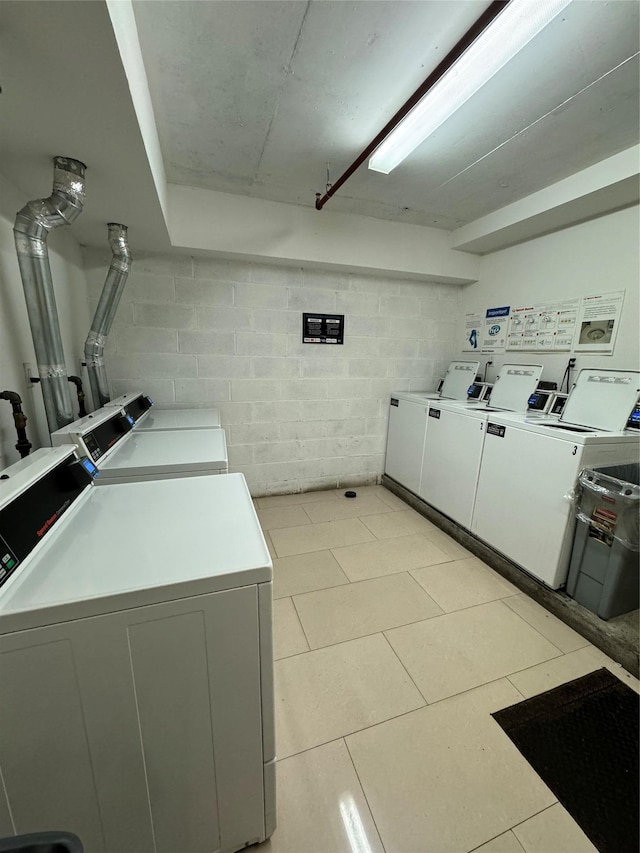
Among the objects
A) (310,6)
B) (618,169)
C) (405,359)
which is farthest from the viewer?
(405,359)

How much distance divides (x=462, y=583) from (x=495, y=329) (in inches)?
90.1

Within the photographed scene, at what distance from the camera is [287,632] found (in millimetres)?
1692

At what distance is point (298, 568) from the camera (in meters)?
2.19

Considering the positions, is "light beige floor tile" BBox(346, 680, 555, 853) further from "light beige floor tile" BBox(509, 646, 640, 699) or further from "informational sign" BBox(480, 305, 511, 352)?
"informational sign" BBox(480, 305, 511, 352)

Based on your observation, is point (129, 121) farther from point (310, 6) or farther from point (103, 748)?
point (103, 748)

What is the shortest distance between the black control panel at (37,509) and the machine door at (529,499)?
225 centimetres

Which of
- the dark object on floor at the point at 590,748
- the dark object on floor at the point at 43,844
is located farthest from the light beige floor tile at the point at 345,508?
the dark object on floor at the point at 43,844

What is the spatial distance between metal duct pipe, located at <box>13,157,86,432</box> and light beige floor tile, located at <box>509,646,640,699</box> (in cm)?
238

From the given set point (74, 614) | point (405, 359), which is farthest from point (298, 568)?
point (405, 359)

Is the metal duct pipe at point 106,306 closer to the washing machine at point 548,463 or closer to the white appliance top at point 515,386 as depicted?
the washing machine at point 548,463

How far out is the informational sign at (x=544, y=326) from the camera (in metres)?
2.44

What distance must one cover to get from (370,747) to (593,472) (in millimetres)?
1638

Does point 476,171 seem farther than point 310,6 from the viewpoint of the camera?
Yes

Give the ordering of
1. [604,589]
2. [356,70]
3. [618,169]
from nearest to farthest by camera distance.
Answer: [356,70] → [604,589] → [618,169]
